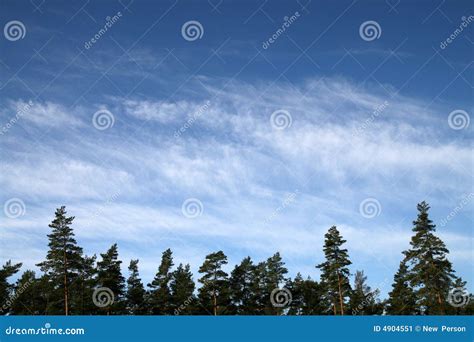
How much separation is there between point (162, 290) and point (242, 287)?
1035 centimetres

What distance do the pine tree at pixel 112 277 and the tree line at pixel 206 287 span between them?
0.37ft

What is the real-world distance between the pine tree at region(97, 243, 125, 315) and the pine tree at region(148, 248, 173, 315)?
4048 millimetres

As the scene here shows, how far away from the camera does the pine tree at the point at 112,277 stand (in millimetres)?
51719

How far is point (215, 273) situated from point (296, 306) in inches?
722

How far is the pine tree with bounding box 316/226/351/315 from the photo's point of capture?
51969 mm

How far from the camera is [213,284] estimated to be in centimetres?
5147


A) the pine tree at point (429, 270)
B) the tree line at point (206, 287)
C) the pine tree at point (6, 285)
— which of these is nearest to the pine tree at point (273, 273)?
the tree line at point (206, 287)

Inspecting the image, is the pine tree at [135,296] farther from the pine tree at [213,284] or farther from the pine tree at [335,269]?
the pine tree at [335,269]

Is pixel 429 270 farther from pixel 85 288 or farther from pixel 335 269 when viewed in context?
pixel 85 288

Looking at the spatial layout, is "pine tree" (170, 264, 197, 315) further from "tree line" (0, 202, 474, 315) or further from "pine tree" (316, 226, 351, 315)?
"pine tree" (316, 226, 351, 315)

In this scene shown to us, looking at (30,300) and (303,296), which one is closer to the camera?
(30,300)

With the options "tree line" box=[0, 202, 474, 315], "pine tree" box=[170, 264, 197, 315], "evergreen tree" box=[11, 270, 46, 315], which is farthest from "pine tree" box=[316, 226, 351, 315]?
"evergreen tree" box=[11, 270, 46, 315]

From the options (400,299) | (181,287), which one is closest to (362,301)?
(400,299)

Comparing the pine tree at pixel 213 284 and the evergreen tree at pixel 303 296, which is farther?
the evergreen tree at pixel 303 296
